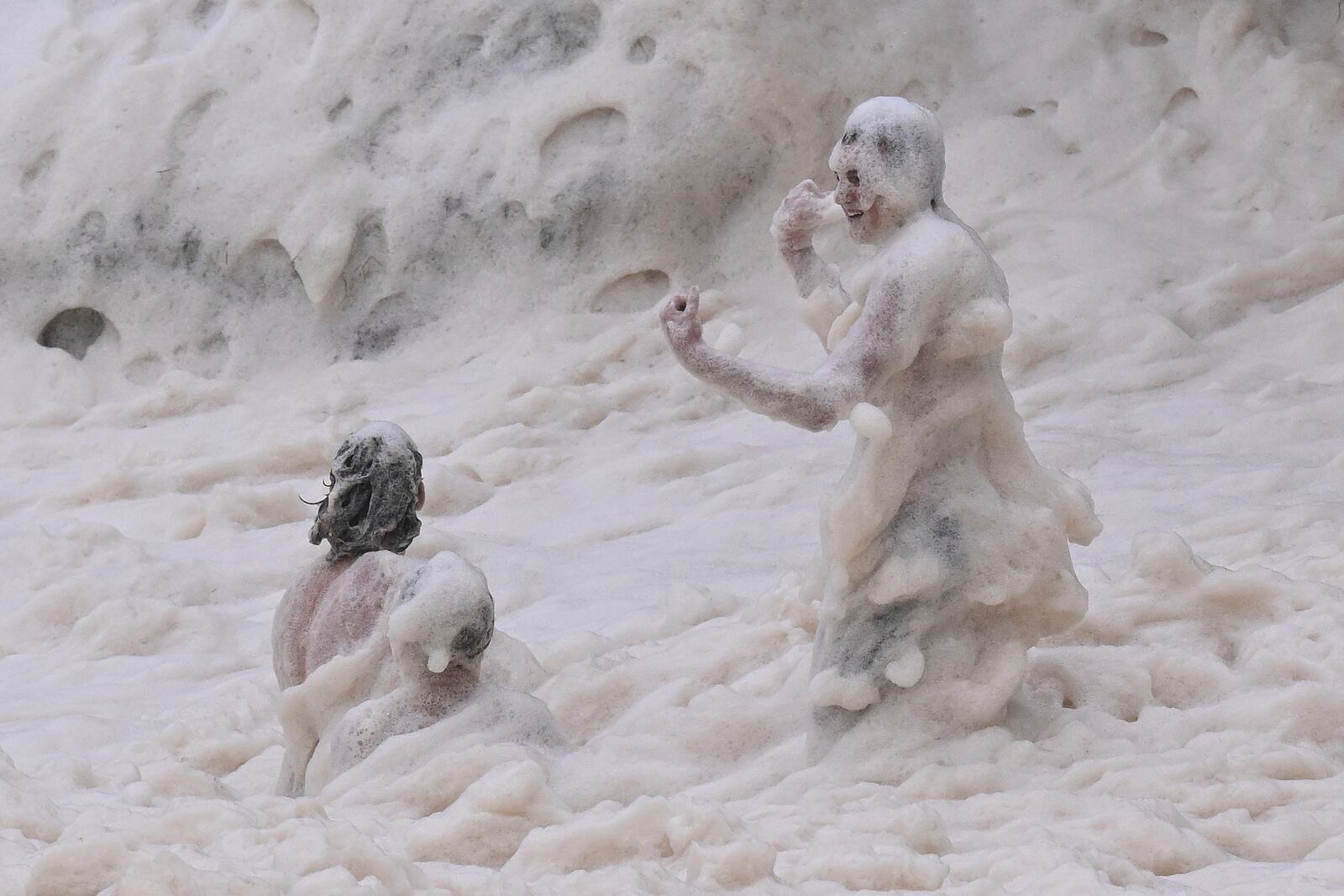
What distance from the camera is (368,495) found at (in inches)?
182

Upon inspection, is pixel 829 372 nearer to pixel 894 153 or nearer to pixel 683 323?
pixel 683 323

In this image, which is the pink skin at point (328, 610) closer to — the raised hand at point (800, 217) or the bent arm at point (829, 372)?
the bent arm at point (829, 372)

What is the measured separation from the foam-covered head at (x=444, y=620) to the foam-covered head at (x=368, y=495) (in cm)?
30

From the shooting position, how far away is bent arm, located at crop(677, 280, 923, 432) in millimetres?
4020

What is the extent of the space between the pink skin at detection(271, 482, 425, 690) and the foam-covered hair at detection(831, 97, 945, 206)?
140cm

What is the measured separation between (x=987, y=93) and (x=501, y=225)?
2.30 metres

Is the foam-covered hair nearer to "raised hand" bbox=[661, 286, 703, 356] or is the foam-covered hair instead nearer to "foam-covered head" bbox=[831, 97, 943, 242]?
"foam-covered head" bbox=[831, 97, 943, 242]

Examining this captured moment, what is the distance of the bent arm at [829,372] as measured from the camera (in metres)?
4.02

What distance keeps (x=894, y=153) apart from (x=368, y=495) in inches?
58.0

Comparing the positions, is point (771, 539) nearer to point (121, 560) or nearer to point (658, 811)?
Result: point (121, 560)

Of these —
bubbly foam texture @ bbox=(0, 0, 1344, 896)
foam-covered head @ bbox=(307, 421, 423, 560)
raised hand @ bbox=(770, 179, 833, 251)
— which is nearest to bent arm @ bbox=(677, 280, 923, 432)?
bubbly foam texture @ bbox=(0, 0, 1344, 896)

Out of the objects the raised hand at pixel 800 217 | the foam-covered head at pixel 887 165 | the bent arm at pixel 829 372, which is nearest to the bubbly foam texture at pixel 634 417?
the bent arm at pixel 829 372

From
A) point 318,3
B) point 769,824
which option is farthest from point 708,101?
point 769,824

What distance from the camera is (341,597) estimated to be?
452 centimetres
